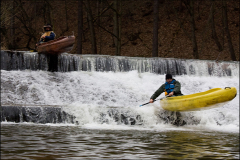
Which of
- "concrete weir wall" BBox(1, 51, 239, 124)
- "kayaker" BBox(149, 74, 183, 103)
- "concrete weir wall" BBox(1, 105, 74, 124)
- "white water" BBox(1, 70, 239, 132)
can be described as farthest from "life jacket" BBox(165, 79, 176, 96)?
"concrete weir wall" BBox(1, 51, 239, 124)

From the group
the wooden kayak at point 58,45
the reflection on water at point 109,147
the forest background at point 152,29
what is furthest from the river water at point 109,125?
the forest background at point 152,29

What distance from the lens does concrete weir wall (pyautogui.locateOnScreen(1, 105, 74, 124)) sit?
8742 mm

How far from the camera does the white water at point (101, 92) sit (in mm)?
9562

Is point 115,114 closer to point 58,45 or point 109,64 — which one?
point 58,45

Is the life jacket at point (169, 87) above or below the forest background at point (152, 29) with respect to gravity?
below

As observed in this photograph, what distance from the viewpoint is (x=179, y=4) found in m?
32.0

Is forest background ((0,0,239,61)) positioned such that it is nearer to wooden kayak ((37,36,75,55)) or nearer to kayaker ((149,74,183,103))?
wooden kayak ((37,36,75,55))

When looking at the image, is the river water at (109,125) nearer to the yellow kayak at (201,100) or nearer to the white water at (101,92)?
the white water at (101,92)

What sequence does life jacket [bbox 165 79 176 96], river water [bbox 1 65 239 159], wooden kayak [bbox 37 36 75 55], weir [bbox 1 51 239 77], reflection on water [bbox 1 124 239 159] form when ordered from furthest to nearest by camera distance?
weir [bbox 1 51 239 77]
wooden kayak [bbox 37 36 75 55]
life jacket [bbox 165 79 176 96]
river water [bbox 1 65 239 159]
reflection on water [bbox 1 124 239 159]

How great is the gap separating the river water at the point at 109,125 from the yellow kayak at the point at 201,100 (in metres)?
0.48

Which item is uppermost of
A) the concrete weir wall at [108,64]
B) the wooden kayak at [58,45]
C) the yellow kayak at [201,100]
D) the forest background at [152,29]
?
the forest background at [152,29]

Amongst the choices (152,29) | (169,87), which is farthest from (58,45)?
(152,29)

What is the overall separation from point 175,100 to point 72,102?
386cm

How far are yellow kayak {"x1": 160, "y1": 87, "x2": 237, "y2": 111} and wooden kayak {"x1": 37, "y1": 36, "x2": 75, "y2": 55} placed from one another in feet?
17.5
